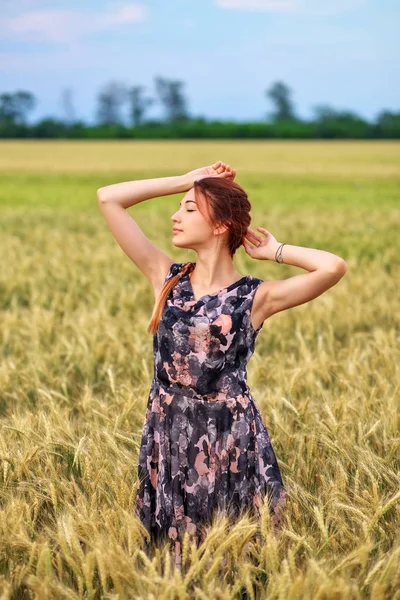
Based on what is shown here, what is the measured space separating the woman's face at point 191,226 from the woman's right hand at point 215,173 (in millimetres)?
47

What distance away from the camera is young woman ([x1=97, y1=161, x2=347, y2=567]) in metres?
2.28

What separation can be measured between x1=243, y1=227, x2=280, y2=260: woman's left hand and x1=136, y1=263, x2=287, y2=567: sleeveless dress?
0.23 ft

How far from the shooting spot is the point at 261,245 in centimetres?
236

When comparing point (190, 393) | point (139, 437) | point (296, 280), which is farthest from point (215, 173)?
point (139, 437)

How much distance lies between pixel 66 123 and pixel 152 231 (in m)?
54.6

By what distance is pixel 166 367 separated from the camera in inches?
92.1

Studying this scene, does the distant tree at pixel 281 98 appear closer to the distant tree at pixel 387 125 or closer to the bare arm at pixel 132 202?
the distant tree at pixel 387 125

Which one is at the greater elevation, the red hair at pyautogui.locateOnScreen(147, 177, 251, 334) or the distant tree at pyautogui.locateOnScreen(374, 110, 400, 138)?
the distant tree at pyautogui.locateOnScreen(374, 110, 400, 138)

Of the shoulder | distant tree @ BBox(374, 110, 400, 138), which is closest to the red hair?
the shoulder

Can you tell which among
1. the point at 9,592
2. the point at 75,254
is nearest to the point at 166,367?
the point at 9,592

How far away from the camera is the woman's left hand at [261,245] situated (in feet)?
7.62

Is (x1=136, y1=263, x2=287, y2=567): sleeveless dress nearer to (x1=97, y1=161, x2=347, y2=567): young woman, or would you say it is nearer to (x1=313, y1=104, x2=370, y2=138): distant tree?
(x1=97, y1=161, x2=347, y2=567): young woman

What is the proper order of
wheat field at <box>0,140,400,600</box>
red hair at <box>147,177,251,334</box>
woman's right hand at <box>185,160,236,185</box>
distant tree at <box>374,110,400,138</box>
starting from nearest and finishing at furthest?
1. wheat field at <box>0,140,400,600</box>
2. red hair at <box>147,177,251,334</box>
3. woman's right hand at <box>185,160,236,185</box>
4. distant tree at <box>374,110,400,138</box>

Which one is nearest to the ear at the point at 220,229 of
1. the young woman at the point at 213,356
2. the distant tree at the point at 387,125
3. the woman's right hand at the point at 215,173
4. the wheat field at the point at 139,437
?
the young woman at the point at 213,356
